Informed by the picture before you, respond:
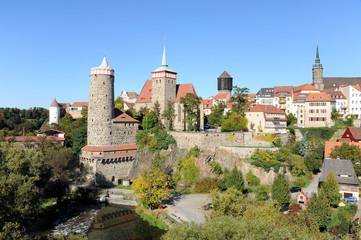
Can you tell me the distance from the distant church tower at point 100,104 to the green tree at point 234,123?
52.9 ft

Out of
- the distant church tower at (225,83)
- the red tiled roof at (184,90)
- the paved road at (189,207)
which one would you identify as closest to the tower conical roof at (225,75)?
the distant church tower at (225,83)

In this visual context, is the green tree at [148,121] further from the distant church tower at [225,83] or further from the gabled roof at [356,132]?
the distant church tower at [225,83]

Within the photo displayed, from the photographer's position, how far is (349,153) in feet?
112

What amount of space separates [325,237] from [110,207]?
22.5 m

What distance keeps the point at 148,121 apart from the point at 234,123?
12.3 metres

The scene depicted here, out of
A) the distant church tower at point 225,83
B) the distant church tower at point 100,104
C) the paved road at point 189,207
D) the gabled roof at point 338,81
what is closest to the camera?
the paved road at point 189,207

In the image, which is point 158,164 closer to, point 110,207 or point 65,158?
point 110,207

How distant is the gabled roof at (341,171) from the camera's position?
29055 mm

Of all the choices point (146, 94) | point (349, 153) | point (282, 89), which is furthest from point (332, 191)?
point (282, 89)

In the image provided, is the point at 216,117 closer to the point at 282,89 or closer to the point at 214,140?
the point at 214,140

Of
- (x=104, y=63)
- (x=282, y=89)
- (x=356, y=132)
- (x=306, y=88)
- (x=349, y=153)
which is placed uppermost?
(x=104, y=63)

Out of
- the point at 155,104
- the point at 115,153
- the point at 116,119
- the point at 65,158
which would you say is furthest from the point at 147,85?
the point at 65,158

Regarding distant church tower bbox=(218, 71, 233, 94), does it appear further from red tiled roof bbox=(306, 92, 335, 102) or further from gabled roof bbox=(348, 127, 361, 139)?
gabled roof bbox=(348, 127, 361, 139)

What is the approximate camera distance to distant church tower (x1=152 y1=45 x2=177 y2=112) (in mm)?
47656
